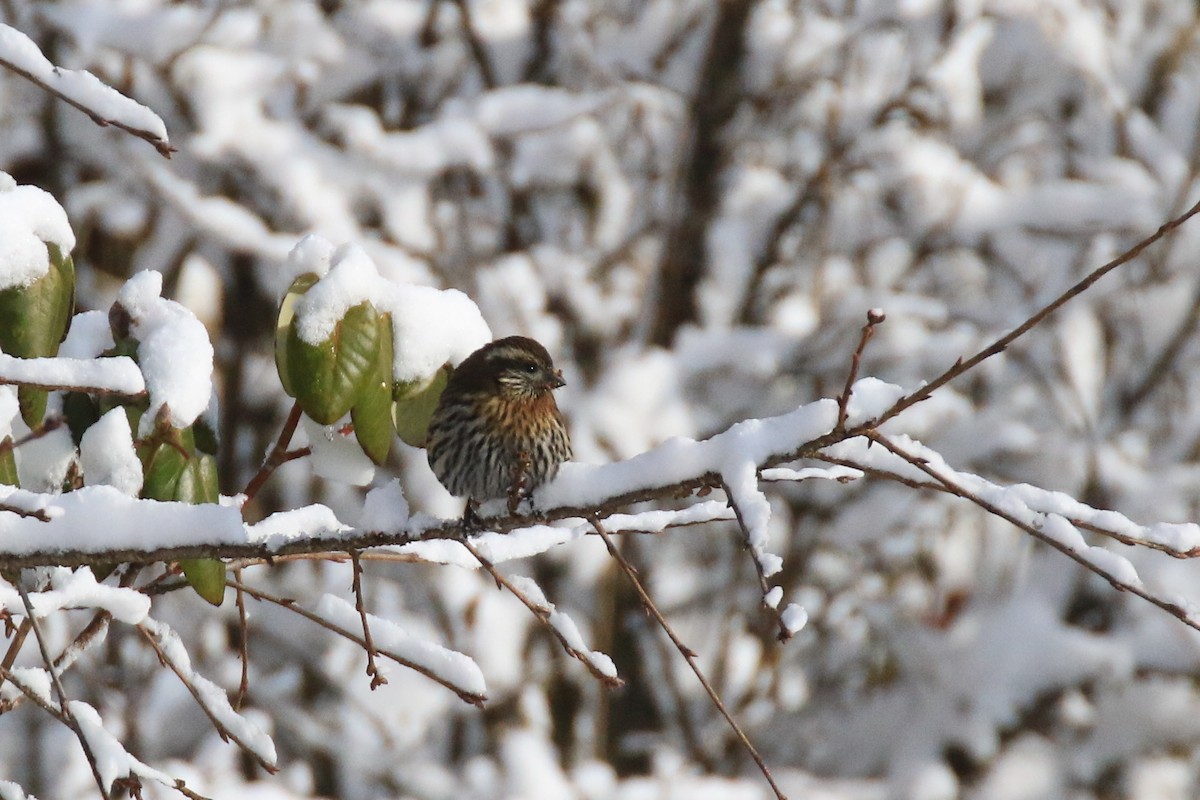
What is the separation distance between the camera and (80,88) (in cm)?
162

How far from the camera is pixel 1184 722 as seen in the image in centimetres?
776

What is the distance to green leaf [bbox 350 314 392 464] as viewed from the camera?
215 centimetres

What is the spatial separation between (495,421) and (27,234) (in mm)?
1933

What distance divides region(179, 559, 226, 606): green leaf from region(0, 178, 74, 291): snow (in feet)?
1.51

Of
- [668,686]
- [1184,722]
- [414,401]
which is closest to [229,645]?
[668,686]

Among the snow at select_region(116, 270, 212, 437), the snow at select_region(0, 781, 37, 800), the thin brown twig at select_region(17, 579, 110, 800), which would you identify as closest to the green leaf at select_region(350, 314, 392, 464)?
the snow at select_region(116, 270, 212, 437)

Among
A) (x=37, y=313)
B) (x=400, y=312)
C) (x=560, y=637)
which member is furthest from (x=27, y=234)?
(x=560, y=637)

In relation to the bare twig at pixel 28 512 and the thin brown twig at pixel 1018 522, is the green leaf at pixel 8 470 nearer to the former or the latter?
the bare twig at pixel 28 512

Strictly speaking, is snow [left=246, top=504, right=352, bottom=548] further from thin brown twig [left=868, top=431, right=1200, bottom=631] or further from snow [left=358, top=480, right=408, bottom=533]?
thin brown twig [left=868, top=431, right=1200, bottom=631]

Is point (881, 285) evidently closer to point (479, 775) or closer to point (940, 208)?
point (940, 208)

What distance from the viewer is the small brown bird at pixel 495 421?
366 cm

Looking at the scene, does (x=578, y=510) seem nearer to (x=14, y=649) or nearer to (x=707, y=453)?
(x=707, y=453)

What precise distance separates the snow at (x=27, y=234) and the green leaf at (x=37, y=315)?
12 mm

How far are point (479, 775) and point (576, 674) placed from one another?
3.80ft
